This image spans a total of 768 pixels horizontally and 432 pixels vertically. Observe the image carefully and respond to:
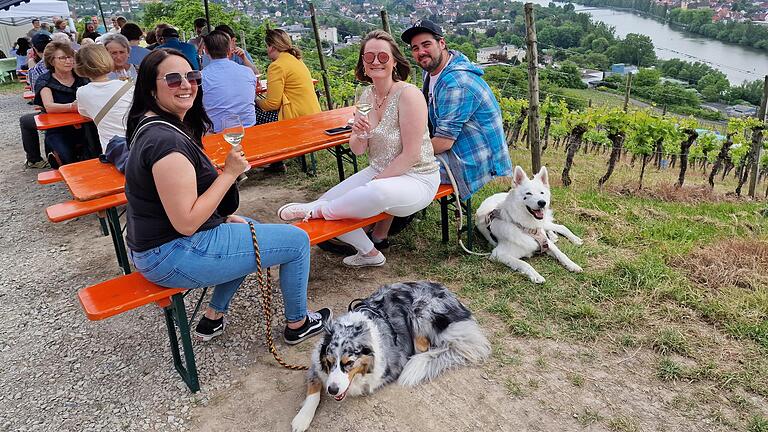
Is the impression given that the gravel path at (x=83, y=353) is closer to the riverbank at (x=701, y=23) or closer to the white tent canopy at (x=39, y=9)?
the white tent canopy at (x=39, y=9)

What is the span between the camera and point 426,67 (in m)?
4.11

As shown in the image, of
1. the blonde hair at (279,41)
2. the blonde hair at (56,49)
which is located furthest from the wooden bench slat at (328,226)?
the blonde hair at (56,49)

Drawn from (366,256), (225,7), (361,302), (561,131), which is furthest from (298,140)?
(225,7)

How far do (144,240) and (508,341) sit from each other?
2203 mm

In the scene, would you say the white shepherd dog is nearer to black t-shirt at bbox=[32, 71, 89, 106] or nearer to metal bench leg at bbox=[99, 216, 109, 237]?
metal bench leg at bbox=[99, 216, 109, 237]

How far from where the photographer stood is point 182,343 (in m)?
2.82

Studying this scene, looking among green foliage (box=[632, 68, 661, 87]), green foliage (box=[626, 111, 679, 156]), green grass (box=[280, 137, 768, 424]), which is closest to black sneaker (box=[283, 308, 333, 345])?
green grass (box=[280, 137, 768, 424])

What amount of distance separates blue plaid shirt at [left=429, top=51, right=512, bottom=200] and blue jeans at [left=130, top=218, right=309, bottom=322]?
1.69m

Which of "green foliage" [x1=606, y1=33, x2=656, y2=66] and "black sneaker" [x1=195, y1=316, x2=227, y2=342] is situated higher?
"black sneaker" [x1=195, y1=316, x2=227, y2=342]

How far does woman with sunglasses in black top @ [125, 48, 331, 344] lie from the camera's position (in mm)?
2229

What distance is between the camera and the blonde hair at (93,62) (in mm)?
4238

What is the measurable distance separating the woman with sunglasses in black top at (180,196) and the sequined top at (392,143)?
1.17 m

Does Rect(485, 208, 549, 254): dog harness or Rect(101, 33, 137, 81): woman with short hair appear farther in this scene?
Rect(101, 33, 137, 81): woman with short hair

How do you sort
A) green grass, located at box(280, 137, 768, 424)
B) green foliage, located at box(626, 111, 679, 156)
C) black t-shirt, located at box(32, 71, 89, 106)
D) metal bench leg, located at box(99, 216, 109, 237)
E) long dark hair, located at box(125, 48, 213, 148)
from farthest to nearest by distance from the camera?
green foliage, located at box(626, 111, 679, 156) < black t-shirt, located at box(32, 71, 89, 106) < metal bench leg, located at box(99, 216, 109, 237) < green grass, located at box(280, 137, 768, 424) < long dark hair, located at box(125, 48, 213, 148)
